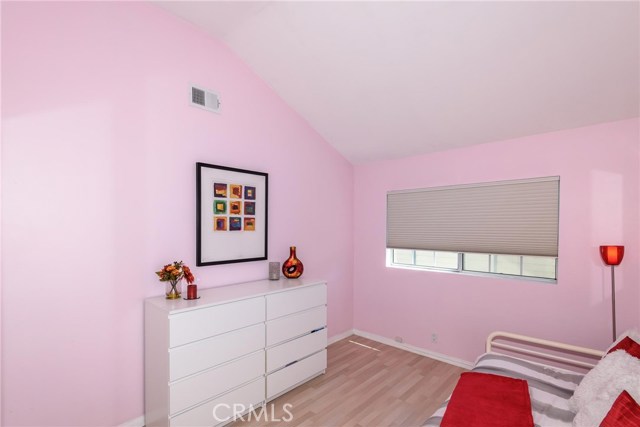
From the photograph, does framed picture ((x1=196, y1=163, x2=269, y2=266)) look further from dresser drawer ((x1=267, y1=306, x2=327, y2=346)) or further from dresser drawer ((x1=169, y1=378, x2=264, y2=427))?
dresser drawer ((x1=169, y1=378, x2=264, y2=427))

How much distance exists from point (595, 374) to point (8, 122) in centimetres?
373

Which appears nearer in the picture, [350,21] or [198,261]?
[350,21]

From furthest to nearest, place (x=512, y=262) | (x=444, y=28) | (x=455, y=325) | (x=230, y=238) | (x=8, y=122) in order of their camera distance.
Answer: (x=512, y=262) < (x=455, y=325) < (x=230, y=238) < (x=444, y=28) < (x=8, y=122)

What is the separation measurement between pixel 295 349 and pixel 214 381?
0.82 metres

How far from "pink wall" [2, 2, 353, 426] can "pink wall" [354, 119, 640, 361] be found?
2.10 meters

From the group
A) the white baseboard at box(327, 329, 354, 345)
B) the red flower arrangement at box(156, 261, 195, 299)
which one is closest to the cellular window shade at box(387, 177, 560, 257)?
the white baseboard at box(327, 329, 354, 345)

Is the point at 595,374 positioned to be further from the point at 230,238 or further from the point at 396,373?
the point at 230,238

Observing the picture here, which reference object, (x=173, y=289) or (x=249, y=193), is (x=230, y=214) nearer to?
(x=249, y=193)

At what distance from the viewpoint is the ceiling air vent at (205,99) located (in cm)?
280

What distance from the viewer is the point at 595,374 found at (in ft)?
5.88

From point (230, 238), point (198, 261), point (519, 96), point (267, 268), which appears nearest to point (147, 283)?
point (198, 261)

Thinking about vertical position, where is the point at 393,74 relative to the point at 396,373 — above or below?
above

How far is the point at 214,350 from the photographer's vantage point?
2375 millimetres

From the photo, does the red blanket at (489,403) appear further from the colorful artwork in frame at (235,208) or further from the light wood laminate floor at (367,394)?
the colorful artwork in frame at (235,208)
